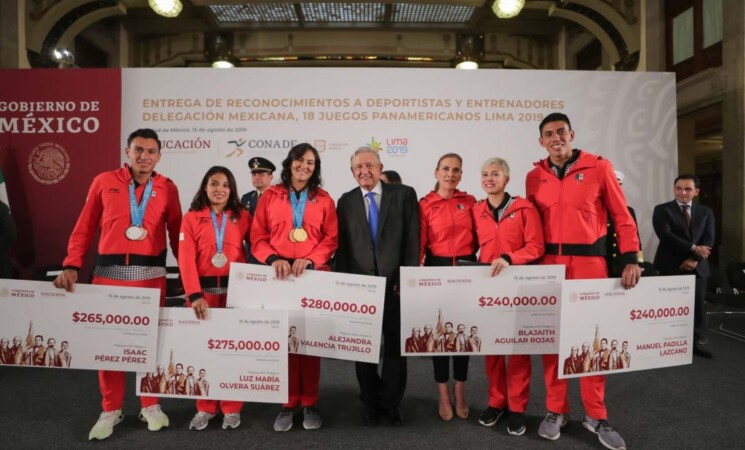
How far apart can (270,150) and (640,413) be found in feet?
13.8

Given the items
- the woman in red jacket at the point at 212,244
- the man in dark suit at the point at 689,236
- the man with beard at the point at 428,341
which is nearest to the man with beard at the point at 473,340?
the man with beard at the point at 428,341

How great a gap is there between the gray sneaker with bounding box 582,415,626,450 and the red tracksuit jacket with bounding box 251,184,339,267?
1.62 metres

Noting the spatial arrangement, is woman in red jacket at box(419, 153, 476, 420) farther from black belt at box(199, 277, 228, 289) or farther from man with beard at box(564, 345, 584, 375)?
black belt at box(199, 277, 228, 289)

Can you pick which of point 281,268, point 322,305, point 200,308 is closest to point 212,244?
point 200,308

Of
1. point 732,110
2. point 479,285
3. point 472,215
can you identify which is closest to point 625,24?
point 732,110

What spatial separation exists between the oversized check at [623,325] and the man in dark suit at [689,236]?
199cm

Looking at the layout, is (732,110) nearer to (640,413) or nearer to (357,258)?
(640,413)

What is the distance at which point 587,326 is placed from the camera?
7.00 feet

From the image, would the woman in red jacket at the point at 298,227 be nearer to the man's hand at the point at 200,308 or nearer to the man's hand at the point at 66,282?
the man's hand at the point at 200,308

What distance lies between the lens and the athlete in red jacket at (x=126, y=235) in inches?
90.6

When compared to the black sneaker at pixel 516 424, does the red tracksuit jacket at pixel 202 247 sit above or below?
above

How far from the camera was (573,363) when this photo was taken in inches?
83.9

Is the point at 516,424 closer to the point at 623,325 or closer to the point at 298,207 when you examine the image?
the point at 623,325

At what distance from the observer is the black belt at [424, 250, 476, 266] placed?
2.57m
